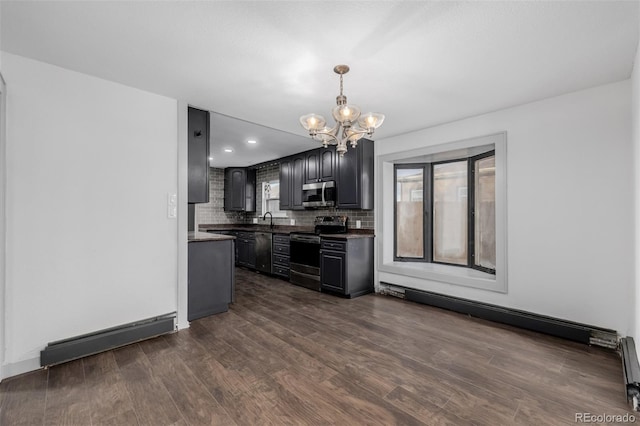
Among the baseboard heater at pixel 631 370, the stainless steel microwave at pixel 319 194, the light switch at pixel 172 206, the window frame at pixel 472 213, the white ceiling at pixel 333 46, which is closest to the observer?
the white ceiling at pixel 333 46

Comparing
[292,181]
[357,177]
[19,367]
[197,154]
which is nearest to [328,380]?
[19,367]

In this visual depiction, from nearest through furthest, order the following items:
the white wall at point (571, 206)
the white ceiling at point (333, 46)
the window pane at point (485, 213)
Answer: the white ceiling at point (333, 46), the white wall at point (571, 206), the window pane at point (485, 213)

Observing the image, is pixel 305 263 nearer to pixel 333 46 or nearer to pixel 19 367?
pixel 19 367

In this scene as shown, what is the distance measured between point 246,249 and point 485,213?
15.3 feet

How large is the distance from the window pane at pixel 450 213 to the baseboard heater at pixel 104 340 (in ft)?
12.7

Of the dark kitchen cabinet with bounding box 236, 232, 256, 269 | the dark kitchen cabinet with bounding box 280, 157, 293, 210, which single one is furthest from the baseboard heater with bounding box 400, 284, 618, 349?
the dark kitchen cabinet with bounding box 236, 232, 256, 269

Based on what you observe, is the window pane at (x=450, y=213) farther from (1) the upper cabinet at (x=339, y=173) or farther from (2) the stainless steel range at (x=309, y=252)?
(2) the stainless steel range at (x=309, y=252)

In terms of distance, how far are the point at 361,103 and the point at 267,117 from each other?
1224mm

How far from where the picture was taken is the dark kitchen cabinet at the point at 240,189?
280 inches

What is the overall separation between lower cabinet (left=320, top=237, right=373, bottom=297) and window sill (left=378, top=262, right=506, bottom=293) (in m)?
0.32

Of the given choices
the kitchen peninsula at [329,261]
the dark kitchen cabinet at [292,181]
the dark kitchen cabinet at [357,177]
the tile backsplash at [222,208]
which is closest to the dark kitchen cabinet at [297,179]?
the dark kitchen cabinet at [292,181]

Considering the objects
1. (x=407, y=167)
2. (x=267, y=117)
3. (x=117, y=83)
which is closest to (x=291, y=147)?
(x=267, y=117)

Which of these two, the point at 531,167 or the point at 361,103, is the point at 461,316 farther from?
the point at 361,103

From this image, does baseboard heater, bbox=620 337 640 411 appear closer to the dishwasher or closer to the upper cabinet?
the upper cabinet
